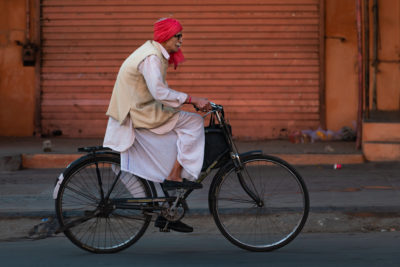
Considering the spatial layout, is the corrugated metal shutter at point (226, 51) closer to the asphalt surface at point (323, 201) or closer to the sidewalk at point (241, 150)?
the sidewalk at point (241, 150)

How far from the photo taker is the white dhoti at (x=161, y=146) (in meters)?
5.42

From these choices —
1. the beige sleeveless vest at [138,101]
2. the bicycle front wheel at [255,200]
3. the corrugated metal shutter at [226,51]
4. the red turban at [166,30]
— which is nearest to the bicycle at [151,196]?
the bicycle front wheel at [255,200]

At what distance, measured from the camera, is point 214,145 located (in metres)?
5.53

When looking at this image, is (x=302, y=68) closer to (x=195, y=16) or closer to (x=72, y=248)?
(x=195, y=16)

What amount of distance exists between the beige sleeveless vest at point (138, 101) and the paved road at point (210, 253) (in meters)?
1.02

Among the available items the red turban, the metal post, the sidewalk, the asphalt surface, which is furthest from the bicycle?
the metal post

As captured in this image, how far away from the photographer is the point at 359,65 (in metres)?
11.3

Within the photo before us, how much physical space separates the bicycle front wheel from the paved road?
0.13m

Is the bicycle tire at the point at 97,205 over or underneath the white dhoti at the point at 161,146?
underneath

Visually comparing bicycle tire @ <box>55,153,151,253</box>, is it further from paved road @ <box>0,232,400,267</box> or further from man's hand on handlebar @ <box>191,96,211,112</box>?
man's hand on handlebar @ <box>191,96,211,112</box>

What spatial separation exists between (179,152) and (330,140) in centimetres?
727

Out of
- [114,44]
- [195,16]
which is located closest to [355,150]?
[195,16]

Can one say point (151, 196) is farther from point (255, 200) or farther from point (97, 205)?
point (255, 200)

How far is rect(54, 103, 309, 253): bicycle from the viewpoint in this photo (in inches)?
215
